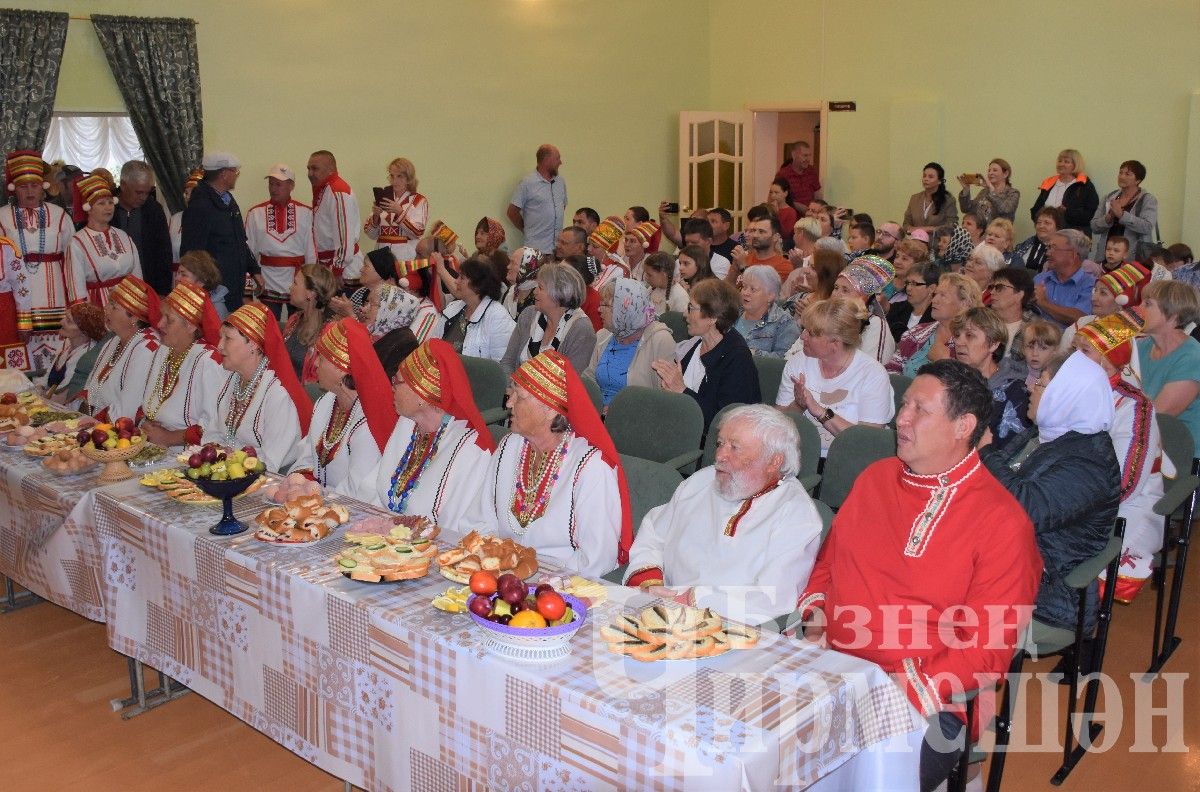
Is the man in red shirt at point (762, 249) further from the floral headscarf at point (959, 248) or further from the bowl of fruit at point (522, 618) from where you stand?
the bowl of fruit at point (522, 618)

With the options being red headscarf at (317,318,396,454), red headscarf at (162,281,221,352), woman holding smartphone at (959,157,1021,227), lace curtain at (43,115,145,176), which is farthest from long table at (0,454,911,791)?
woman holding smartphone at (959,157,1021,227)

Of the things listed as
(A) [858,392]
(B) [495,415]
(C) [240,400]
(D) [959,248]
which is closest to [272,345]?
(C) [240,400]

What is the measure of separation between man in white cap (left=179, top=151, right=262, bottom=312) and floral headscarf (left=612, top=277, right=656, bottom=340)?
3.59m

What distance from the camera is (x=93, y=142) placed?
8734 mm

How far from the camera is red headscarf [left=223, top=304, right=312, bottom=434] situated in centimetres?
480

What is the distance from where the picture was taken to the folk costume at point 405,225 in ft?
29.3

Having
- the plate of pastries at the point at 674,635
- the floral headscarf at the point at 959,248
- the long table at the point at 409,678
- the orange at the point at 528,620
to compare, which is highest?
the floral headscarf at the point at 959,248

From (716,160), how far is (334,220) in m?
5.21

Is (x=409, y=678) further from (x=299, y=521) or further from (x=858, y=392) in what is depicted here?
(x=858, y=392)

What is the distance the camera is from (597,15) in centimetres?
1177

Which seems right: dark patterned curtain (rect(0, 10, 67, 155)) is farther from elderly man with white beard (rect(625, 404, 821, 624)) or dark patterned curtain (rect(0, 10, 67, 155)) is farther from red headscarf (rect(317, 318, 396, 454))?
elderly man with white beard (rect(625, 404, 821, 624))

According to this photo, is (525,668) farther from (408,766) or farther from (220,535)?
(220,535)

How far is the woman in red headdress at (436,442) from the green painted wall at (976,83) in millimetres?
8265

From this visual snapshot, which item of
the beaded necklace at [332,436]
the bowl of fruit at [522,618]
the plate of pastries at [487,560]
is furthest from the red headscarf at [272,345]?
the bowl of fruit at [522,618]
